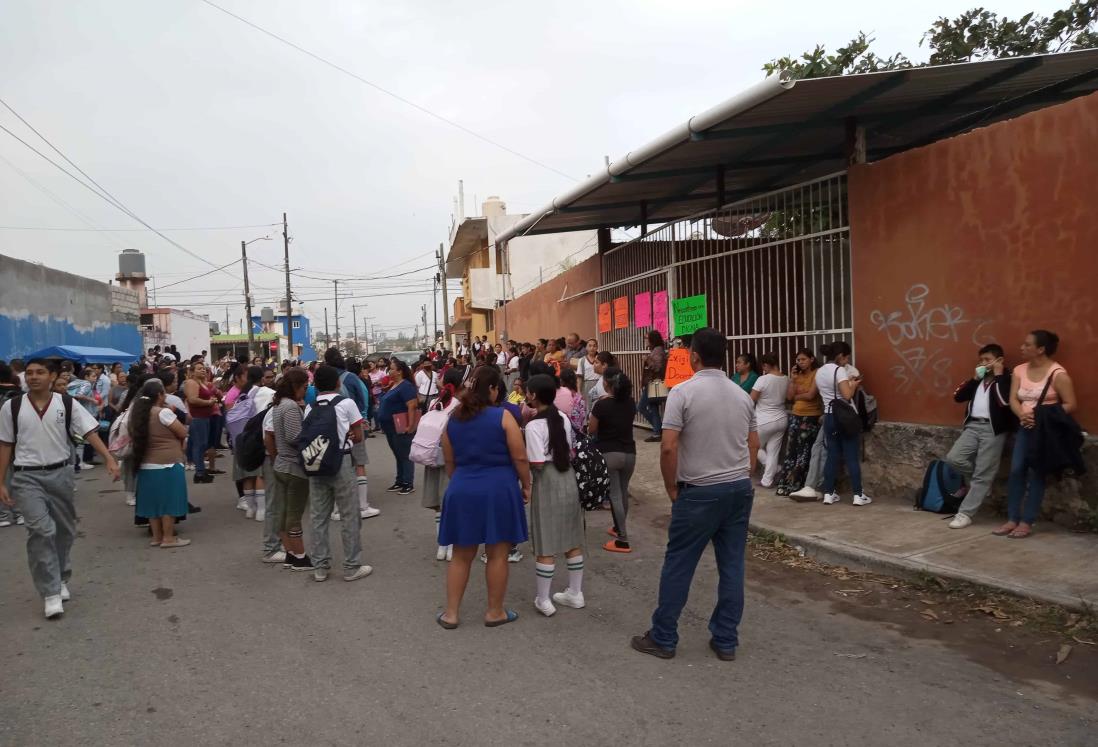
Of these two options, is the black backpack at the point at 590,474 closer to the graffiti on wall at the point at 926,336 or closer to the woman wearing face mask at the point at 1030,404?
the woman wearing face mask at the point at 1030,404

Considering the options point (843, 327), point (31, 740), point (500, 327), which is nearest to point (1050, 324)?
point (843, 327)

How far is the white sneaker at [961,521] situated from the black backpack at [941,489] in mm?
190

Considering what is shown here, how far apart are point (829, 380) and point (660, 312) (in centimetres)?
480

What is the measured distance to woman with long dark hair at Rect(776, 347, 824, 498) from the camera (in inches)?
328

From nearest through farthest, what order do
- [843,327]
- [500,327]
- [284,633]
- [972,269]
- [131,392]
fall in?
[284,633] → [972,269] → [843,327] → [131,392] → [500,327]

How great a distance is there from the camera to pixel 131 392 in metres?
9.23

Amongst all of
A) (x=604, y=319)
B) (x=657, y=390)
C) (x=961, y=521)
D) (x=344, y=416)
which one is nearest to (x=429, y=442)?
(x=344, y=416)

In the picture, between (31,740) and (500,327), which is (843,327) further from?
(500,327)

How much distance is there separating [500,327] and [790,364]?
21.3 metres

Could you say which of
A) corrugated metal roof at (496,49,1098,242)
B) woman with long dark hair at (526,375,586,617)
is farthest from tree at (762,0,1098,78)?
woman with long dark hair at (526,375,586,617)

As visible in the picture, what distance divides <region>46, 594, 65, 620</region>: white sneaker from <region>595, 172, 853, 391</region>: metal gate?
7412 mm

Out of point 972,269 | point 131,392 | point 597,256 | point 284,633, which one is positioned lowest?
point 284,633

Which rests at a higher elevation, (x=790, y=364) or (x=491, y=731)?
(x=790, y=364)

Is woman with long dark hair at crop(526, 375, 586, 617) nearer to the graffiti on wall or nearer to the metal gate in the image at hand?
the graffiti on wall
